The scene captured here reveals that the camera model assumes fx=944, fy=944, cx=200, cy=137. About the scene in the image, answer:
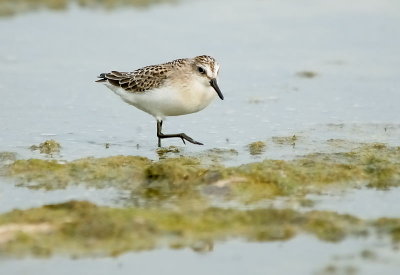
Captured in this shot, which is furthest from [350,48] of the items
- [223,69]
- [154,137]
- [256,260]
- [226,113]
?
[256,260]

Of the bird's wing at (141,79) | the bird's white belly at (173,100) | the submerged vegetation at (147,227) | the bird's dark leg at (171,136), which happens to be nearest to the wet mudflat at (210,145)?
the submerged vegetation at (147,227)

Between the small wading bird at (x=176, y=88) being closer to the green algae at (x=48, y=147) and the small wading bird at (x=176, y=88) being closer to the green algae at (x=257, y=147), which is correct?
the green algae at (x=257, y=147)

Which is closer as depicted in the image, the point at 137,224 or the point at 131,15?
the point at 137,224

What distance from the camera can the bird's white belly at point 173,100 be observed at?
1053 centimetres

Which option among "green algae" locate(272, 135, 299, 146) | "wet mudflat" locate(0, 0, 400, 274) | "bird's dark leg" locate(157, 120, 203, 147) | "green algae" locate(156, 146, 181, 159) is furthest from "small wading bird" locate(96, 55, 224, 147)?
"green algae" locate(272, 135, 299, 146)

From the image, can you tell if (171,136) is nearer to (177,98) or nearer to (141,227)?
(177,98)

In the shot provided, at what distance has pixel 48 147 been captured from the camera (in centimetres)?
1039

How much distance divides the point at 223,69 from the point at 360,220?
677cm

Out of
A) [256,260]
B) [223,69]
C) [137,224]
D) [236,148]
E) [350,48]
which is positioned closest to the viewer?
[256,260]

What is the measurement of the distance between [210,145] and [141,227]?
3459 millimetres

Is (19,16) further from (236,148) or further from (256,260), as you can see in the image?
(256,260)

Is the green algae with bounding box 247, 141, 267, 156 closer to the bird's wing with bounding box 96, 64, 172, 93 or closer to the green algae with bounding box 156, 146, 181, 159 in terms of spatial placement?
the green algae with bounding box 156, 146, 181, 159

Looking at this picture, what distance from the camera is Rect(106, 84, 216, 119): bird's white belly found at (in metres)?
10.5

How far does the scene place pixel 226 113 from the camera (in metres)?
12.2
